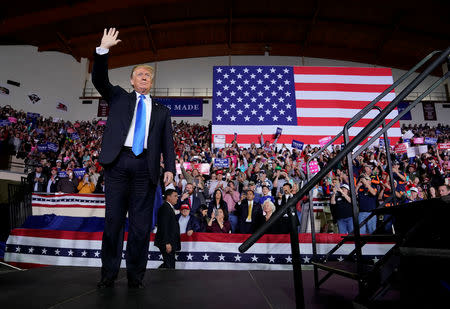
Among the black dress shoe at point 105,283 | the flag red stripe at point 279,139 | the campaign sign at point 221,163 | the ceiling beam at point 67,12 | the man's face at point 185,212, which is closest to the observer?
the black dress shoe at point 105,283

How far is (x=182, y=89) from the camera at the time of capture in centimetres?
1811

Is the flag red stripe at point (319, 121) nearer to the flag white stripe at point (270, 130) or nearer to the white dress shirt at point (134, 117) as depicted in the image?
the flag white stripe at point (270, 130)

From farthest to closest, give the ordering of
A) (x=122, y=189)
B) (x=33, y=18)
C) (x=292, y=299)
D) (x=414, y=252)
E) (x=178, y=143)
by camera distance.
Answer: (x=33, y=18)
(x=178, y=143)
(x=122, y=189)
(x=292, y=299)
(x=414, y=252)

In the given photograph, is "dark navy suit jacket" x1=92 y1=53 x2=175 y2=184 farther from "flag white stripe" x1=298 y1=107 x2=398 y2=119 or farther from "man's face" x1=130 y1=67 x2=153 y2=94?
"flag white stripe" x1=298 y1=107 x2=398 y2=119

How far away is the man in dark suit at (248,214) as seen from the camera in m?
4.64

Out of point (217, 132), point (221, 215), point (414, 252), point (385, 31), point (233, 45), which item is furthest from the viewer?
point (233, 45)

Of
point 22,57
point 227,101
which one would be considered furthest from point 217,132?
point 22,57

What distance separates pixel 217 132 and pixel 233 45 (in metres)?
8.77

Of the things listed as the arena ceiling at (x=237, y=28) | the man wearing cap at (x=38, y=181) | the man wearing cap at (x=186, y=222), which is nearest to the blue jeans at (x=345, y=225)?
the man wearing cap at (x=186, y=222)

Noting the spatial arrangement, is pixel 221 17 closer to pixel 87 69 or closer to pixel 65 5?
pixel 65 5

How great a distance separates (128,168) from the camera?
183 centimetres

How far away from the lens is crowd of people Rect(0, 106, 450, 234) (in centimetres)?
466

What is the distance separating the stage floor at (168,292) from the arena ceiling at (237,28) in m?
14.6

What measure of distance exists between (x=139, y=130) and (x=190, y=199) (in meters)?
3.66
